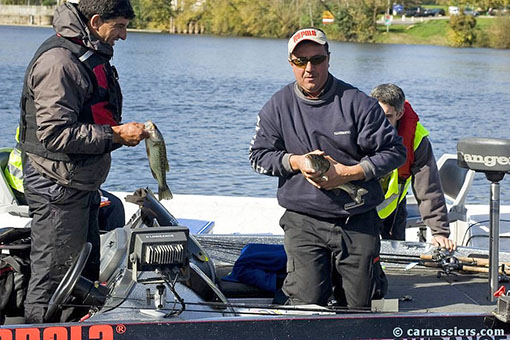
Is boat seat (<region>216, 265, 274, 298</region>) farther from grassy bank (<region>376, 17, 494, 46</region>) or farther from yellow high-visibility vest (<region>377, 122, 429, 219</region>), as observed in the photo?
grassy bank (<region>376, 17, 494, 46</region>)

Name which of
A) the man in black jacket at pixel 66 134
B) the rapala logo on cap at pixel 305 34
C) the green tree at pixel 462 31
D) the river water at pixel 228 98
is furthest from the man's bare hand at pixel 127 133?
the green tree at pixel 462 31

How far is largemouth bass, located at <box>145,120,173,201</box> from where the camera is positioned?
394cm

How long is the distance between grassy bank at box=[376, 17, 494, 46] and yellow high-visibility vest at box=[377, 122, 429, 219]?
208ft

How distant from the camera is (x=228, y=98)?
80.2 ft

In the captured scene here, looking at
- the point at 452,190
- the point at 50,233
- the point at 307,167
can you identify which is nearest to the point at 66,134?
the point at 50,233

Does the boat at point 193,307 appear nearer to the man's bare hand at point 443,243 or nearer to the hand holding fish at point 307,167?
the man's bare hand at point 443,243

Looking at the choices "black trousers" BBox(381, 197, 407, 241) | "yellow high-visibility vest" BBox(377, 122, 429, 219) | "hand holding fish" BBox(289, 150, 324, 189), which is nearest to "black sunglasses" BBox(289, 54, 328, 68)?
"hand holding fish" BBox(289, 150, 324, 189)

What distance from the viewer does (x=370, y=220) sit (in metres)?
3.97

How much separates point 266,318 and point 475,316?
93cm

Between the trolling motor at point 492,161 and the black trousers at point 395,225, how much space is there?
1.62 m

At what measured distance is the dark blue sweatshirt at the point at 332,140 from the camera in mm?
3836

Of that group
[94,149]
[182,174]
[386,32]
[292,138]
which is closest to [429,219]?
[292,138]

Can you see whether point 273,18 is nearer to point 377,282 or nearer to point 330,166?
point 377,282

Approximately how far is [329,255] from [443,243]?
46.7 inches
